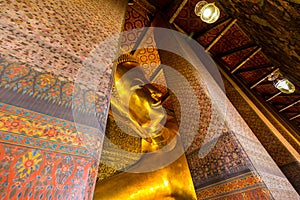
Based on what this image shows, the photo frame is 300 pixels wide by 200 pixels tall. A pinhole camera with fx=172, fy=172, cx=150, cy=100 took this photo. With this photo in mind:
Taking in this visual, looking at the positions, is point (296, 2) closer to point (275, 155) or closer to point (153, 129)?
point (153, 129)

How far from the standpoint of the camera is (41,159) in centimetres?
62

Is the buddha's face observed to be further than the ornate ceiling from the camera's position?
Yes

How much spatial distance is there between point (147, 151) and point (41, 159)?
213 centimetres

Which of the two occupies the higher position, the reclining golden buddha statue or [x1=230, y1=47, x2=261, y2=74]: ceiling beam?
[x1=230, y1=47, x2=261, y2=74]: ceiling beam

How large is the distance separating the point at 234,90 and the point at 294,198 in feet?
6.69

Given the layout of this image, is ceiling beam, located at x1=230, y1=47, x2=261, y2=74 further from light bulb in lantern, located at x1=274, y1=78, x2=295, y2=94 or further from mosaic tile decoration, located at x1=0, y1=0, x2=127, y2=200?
mosaic tile decoration, located at x1=0, y1=0, x2=127, y2=200

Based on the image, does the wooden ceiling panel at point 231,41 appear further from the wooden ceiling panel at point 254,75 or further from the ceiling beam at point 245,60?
the wooden ceiling panel at point 254,75

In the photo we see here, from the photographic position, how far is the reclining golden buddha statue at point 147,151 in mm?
1936

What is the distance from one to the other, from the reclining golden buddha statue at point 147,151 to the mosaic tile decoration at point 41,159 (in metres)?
1.35

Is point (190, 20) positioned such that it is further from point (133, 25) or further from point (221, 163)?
point (221, 163)

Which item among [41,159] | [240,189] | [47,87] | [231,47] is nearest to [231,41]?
[231,47]

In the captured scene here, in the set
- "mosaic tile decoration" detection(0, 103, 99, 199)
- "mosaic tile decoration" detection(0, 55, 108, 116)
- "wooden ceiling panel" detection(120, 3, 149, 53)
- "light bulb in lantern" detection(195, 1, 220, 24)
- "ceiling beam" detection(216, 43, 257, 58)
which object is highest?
"light bulb in lantern" detection(195, 1, 220, 24)

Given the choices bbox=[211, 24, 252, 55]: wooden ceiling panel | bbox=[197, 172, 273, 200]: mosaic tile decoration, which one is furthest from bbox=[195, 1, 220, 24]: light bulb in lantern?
bbox=[197, 172, 273, 200]: mosaic tile decoration

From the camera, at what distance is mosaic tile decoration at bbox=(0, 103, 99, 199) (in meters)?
0.55
